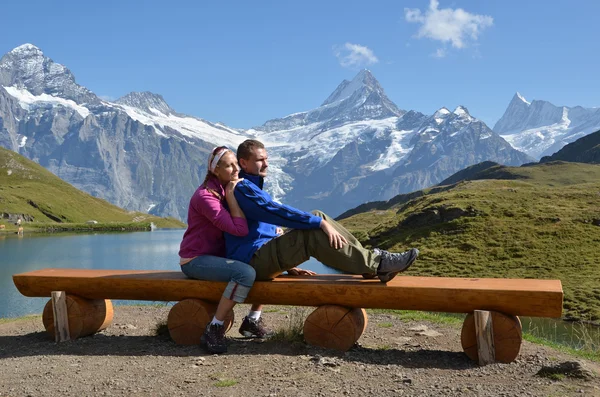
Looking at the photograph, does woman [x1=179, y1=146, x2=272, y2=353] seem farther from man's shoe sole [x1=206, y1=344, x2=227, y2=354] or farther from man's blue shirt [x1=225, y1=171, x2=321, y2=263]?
man's blue shirt [x1=225, y1=171, x2=321, y2=263]

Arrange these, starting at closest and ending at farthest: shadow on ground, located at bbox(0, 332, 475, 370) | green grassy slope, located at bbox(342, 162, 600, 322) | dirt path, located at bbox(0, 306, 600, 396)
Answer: dirt path, located at bbox(0, 306, 600, 396), shadow on ground, located at bbox(0, 332, 475, 370), green grassy slope, located at bbox(342, 162, 600, 322)

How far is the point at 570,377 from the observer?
8.24 meters

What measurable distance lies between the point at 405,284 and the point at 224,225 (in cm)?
328

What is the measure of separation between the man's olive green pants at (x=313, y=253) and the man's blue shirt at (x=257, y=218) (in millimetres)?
223

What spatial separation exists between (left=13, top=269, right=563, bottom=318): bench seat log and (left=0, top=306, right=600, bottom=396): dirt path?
93 cm

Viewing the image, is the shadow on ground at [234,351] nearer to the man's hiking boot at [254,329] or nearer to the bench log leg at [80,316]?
the bench log leg at [80,316]

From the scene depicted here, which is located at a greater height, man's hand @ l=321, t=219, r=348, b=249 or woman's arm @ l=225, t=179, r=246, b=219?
woman's arm @ l=225, t=179, r=246, b=219

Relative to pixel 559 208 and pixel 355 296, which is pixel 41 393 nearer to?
pixel 355 296

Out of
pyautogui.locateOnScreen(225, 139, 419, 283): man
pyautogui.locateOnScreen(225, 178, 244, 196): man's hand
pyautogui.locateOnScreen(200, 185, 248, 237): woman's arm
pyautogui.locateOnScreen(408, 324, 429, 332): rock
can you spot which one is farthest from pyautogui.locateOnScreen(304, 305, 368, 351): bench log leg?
pyautogui.locateOnScreen(408, 324, 429, 332): rock

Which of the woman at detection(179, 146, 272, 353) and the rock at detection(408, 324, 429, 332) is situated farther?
the rock at detection(408, 324, 429, 332)

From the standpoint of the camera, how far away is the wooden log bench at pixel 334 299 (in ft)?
30.1

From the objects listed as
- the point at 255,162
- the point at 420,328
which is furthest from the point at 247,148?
the point at 420,328

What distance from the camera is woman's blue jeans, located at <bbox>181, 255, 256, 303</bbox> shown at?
988 cm

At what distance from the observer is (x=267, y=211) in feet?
31.7
